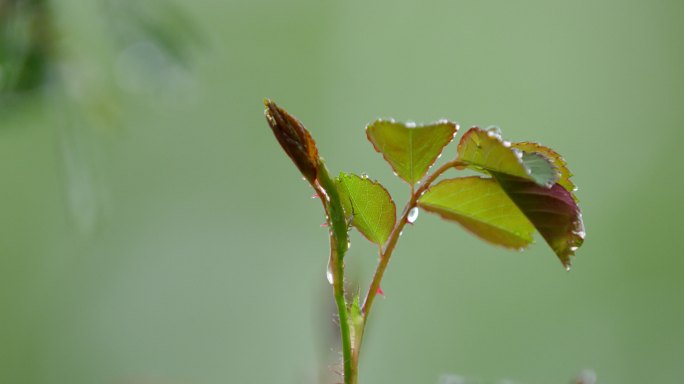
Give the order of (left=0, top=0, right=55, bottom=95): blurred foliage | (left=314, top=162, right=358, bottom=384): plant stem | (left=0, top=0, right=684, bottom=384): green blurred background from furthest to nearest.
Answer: (left=0, top=0, right=684, bottom=384): green blurred background, (left=0, top=0, right=55, bottom=95): blurred foliage, (left=314, top=162, right=358, bottom=384): plant stem

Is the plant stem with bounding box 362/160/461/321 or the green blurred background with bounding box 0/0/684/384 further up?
the green blurred background with bounding box 0/0/684/384

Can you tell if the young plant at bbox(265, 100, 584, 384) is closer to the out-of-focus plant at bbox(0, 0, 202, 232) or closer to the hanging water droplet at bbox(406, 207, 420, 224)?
the hanging water droplet at bbox(406, 207, 420, 224)

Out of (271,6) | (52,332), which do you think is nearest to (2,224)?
(52,332)

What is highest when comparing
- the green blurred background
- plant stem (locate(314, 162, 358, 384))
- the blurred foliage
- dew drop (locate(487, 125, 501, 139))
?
the green blurred background

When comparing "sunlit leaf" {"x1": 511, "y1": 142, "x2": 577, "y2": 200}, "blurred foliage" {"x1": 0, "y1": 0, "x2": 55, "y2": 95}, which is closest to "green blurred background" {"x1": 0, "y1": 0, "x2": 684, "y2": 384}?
"blurred foliage" {"x1": 0, "y1": 0, "x2": 55, "y2": 95}

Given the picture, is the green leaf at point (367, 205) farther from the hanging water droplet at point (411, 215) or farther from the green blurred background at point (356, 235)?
the green blurred background at point (356, 235)

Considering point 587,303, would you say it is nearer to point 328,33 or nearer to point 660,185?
point 660,185

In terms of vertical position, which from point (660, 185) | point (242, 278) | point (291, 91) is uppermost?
point (291, 91)
